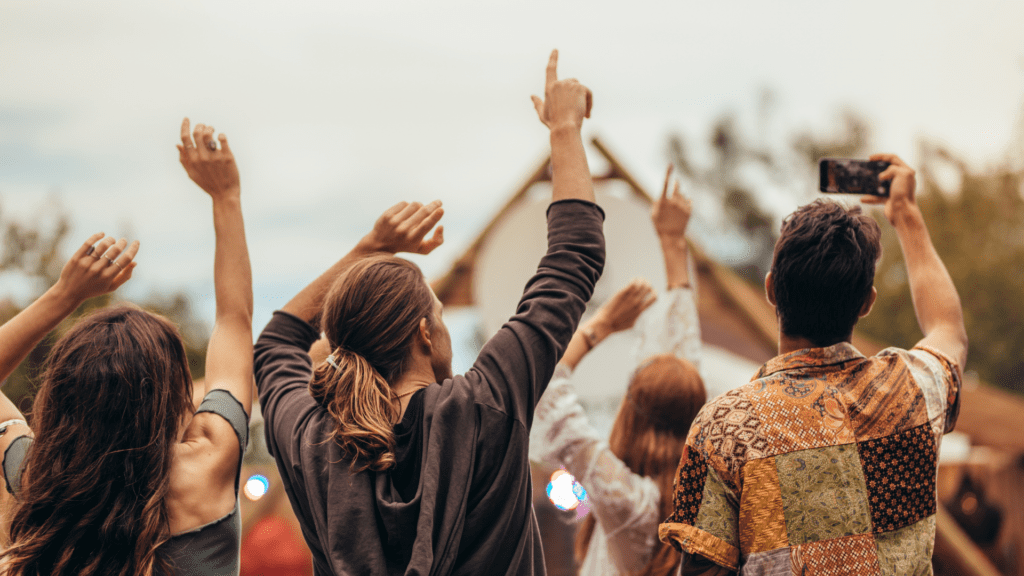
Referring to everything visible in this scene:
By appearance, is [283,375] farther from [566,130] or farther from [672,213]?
[672,213]

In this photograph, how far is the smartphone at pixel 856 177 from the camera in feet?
5.44

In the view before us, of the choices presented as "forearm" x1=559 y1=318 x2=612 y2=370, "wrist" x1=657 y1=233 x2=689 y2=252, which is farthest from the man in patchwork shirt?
"wrist" x1=657 y1=233 x2=689 y2=252

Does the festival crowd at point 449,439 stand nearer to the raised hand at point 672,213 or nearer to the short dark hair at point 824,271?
the short dark hair at point 824,271

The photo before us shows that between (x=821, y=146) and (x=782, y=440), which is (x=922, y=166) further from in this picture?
(x=782, y=440)

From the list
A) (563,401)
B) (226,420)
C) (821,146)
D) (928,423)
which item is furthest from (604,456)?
(821,146)

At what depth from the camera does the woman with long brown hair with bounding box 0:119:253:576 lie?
3.84 feet

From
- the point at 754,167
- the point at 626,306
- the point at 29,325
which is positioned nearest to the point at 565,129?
the point at 626,306

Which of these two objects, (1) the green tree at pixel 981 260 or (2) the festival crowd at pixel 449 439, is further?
(1) the green tree at pixel 981 260

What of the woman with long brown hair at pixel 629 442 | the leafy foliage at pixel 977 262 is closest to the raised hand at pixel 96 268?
the woman with long brown hair at pixel 629 442

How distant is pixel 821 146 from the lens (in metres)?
21.2

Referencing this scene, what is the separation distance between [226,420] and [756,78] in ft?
76.8

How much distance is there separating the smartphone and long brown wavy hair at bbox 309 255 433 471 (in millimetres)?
951

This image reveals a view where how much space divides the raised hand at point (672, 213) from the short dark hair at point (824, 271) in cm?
82

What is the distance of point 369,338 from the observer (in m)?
1.23
